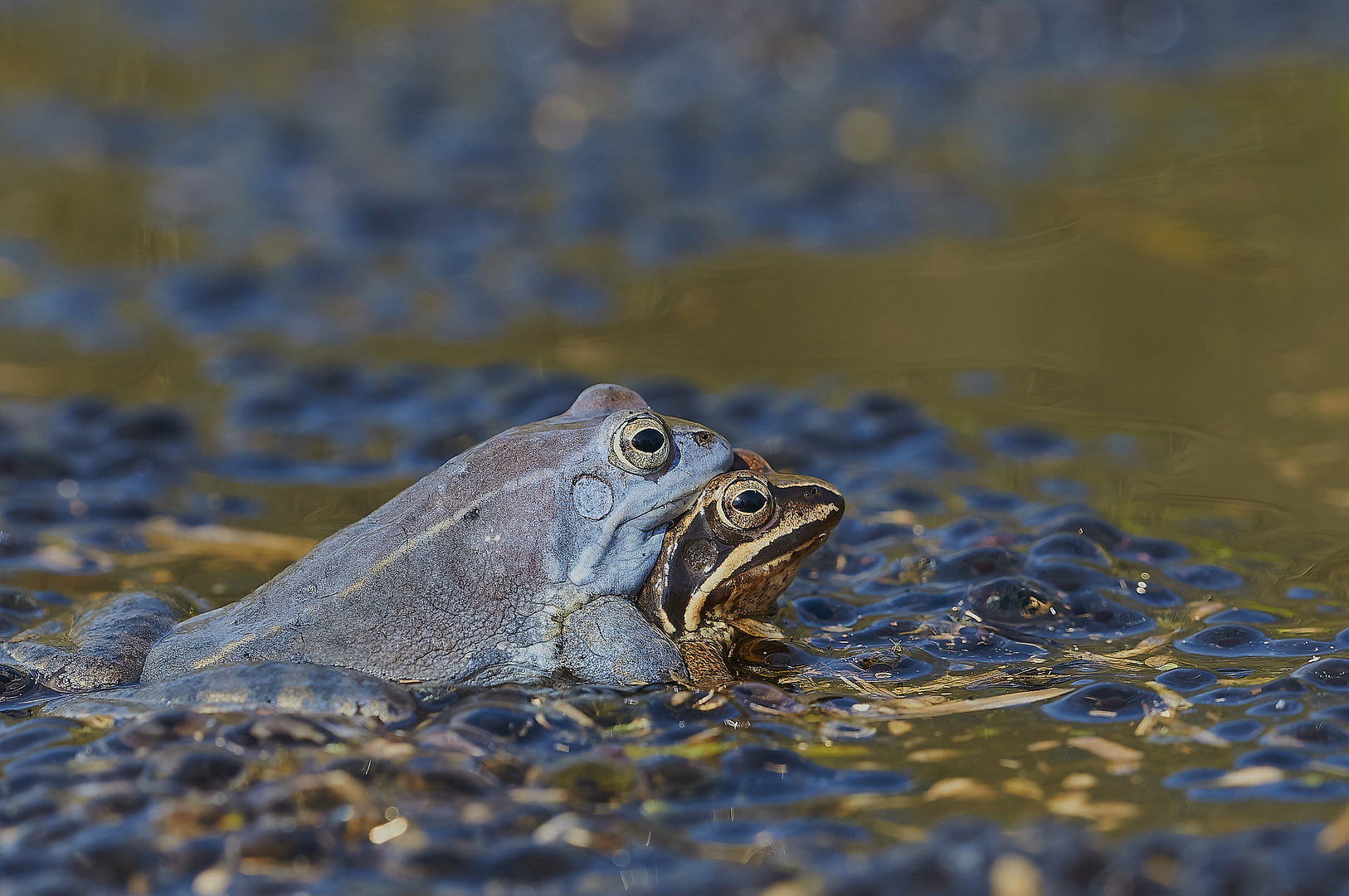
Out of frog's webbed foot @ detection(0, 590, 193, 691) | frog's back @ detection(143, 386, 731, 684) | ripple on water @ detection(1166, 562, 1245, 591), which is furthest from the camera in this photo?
ripple on water @ detection(1166, 562, 1245, 591)

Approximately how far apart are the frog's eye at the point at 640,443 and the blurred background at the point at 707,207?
238 centimetres

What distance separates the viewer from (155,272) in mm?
9766

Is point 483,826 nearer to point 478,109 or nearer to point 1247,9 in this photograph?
point 478,109

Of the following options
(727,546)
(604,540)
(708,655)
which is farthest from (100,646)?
(727,546)

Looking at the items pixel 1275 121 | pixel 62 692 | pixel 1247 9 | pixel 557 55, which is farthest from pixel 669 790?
pixel 1247 9

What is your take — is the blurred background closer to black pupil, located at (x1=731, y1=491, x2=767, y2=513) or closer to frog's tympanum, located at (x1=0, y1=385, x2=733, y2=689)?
frog's tympanum, located at (x1=0, y1=385, x2=733, y2=689)

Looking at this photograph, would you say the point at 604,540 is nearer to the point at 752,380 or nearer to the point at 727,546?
the point at 727,546

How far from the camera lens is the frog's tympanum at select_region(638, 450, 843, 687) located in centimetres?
532

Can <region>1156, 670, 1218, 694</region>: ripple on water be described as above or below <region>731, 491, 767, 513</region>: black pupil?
below

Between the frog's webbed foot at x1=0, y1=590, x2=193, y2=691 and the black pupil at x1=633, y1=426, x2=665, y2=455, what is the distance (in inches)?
76.3

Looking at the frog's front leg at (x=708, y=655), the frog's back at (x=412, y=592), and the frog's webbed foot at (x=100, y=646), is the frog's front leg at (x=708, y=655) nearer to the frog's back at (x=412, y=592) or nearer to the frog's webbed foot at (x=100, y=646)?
the frog's back at (x=412, y=592)

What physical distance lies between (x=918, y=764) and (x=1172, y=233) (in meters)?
6.33

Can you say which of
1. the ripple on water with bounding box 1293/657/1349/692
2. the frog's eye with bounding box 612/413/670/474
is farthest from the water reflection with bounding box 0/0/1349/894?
the frog's eye with bounding box 612/413/670/474

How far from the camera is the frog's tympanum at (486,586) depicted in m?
5.02
